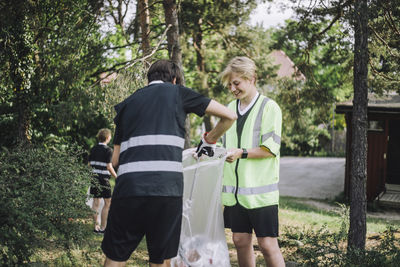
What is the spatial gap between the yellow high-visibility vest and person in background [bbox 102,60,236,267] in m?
0.77

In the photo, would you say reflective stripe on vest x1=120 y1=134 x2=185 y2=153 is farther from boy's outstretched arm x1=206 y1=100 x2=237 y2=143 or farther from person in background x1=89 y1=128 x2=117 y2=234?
person in background x1=89 y1=128 x2=117 y2=234

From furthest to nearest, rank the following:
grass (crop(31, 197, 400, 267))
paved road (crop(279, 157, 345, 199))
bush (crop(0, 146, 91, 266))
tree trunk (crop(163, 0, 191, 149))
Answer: paved road (crop(279, 157, 345, 199)) < tree trunk (crop(163, 0, 191, 149)) < grass (crop(31, 197, 400, 267)) < bush (crop(0, 146, 91, 266))

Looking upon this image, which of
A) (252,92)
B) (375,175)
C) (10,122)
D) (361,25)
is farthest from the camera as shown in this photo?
(375,175)

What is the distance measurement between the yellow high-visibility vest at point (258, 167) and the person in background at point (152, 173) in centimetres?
77

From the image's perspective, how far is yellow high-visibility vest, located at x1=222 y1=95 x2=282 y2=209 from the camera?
10.5ft

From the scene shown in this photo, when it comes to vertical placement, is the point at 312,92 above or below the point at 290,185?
above

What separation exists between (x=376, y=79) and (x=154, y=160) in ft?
19.9

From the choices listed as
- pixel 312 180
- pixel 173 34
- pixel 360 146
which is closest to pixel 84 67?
pixel 173 34

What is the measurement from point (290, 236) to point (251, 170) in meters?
3.28

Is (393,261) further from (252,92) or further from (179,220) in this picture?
(179,220)

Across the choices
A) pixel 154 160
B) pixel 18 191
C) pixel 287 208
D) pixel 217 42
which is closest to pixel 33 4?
pixel 18 191

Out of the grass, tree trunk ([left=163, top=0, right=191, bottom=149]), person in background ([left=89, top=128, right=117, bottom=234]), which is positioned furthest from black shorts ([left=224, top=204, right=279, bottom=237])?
tree trunk ([left=163, top=0, right=191, bottom=149])

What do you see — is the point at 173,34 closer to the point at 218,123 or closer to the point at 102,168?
the point at 102,168

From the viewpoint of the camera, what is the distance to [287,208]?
32.7 ft
